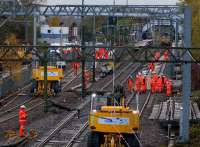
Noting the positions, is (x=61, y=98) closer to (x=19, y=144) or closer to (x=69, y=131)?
(x=69, y=131)

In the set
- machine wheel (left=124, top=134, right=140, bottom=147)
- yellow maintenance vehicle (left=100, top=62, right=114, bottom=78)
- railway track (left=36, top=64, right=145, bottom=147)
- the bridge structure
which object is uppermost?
the bridge structure

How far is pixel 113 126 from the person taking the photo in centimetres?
1930

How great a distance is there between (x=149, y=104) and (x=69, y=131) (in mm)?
10253

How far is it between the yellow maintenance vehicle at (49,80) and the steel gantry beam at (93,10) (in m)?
3.63

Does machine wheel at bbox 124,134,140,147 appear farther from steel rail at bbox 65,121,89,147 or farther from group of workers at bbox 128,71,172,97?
group of workers at bbox 128,71,172,97

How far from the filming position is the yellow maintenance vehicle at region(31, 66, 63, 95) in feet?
127

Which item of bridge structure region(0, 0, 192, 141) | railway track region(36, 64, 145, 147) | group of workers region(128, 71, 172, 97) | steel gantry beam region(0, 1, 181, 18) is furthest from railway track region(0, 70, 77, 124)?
group of workers region(128, 71, 172, 97)

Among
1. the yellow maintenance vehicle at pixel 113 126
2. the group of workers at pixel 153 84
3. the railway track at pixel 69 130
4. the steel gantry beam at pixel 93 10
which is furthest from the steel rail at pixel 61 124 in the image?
the steel gantry beam at pixel 93 10

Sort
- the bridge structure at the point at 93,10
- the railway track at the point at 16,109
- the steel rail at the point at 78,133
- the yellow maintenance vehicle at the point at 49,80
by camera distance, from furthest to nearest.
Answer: the yellow maintenance vehicle at the point at 49,80 → the bridge structure at the point at 93,10 → the railway track at the point at 16,109 → the steel rail at the point at 78,133

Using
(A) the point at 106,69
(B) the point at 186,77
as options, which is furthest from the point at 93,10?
(A) the point at 106,69

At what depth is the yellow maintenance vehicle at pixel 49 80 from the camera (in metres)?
38.9

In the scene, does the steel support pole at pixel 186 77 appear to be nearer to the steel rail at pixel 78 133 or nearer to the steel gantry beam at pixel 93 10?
the steel rail at pixel 78 133

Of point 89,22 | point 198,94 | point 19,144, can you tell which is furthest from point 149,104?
point 89,22

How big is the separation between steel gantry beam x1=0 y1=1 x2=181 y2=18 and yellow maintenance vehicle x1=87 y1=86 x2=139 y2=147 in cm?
1704
